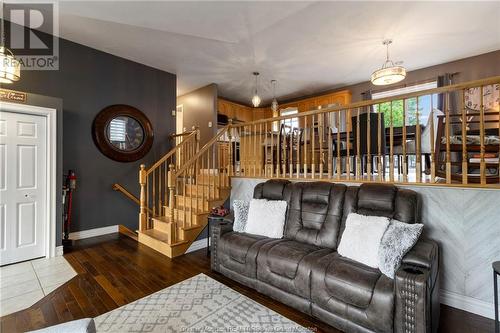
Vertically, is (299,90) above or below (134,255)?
above

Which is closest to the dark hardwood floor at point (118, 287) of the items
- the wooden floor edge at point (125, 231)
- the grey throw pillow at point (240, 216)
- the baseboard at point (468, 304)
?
the baseboard at point (468, 304)

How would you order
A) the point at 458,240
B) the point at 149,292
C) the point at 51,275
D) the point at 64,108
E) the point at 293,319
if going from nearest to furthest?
the point at 293,319, the point at 458,240, the point at 149,292, the point at 51,275, the point at 64,108

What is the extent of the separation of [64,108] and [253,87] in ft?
14.0

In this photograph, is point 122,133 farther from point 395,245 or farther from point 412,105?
point 412,105

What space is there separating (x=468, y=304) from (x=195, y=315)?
250 cm

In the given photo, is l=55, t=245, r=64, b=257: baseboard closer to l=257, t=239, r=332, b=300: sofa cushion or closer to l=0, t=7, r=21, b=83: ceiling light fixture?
l=0, t=7, r=21, b=83: ceiling light fixture

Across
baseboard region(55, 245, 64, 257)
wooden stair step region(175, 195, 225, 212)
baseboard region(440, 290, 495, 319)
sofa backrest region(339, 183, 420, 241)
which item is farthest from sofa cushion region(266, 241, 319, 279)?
baseboard region(55, 245, 64, 257)

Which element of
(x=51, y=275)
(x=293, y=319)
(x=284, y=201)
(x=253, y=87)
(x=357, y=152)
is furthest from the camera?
(x=253, y=87)

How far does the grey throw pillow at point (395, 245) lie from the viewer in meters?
1.82

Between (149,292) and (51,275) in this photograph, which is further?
(51,275)

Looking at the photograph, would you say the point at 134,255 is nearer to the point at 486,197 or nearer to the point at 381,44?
the point at 486,197

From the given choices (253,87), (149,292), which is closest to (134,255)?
(149,292)

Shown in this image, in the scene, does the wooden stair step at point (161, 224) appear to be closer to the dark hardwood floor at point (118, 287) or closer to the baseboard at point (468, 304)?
the dark hardwood floor at point (118, 287)

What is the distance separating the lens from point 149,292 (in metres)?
2.48
